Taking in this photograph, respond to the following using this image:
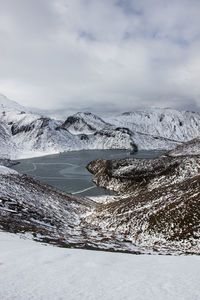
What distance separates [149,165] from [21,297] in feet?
188

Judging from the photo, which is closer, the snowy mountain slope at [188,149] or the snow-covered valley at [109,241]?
the snow-covered valley at [109,241]

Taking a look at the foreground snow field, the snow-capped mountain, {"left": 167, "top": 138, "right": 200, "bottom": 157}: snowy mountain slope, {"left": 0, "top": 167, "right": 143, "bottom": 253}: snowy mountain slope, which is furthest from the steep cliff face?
{"left": 167, "top": 138, "right": 200, "bottom": 157}: snowy mountain slope

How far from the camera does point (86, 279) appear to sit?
24.1 feet

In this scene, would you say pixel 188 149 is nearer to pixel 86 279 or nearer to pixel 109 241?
pixel 109 241

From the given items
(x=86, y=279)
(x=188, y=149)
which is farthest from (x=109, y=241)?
(x=188, y=149)

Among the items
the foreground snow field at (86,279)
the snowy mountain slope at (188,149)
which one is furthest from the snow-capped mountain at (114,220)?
the snowy mountain slope at (188,149)

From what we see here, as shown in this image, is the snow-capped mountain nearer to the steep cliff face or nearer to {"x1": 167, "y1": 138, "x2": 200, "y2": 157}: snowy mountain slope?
the steep cliff face

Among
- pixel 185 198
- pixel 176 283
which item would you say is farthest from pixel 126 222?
pixel 176 283

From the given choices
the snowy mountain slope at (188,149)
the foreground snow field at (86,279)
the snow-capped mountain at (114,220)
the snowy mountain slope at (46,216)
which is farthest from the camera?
the snowy mountain slope at (188,149)

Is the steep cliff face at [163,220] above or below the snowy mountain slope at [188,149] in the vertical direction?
below

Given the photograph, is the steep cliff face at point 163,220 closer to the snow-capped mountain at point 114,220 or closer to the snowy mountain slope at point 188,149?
the snow-capped mountain at point 114,220

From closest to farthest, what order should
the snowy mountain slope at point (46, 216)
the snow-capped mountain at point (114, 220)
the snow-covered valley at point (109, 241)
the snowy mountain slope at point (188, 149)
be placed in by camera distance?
the snow-covered valley at point (109, 241) → the snow-capped mountain at point (114, 220) → the snowy mountain slope at point (46, 216) → the snowy mountain slope at point (188, 149)

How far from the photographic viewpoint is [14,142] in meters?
192

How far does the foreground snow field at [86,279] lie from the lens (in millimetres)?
6094
